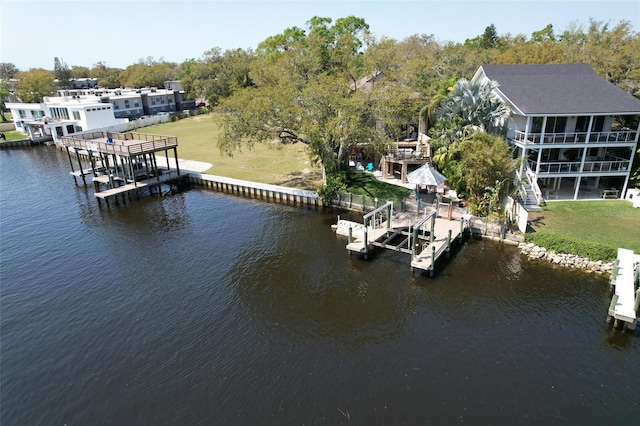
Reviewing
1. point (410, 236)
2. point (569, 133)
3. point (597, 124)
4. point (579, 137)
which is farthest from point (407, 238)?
point (597, 124)

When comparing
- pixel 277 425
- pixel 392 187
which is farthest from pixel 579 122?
pixel 277 425

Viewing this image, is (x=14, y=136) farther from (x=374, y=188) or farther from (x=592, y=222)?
(x=592, y=222)

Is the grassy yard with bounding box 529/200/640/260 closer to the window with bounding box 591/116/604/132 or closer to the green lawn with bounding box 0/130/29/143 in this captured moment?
the window with bounding box 591/116/604/132

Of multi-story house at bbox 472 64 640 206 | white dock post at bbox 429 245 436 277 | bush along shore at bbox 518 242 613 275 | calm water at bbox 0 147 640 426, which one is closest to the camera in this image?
calm water at bbox 0 147 640 426

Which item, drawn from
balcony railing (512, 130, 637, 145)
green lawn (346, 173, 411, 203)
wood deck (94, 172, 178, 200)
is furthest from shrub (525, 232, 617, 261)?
wood deck (94, 172, 178, 200)

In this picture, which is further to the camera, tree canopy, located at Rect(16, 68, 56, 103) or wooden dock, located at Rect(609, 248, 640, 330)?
tree canopy, located at Rect(16, 68, 56, 103)

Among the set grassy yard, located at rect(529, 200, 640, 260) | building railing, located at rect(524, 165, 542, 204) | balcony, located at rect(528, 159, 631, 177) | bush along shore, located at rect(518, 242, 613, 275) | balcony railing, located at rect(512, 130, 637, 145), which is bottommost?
bush along shore, located at rect(518, 242, 613, 275)

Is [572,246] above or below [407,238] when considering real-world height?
above
